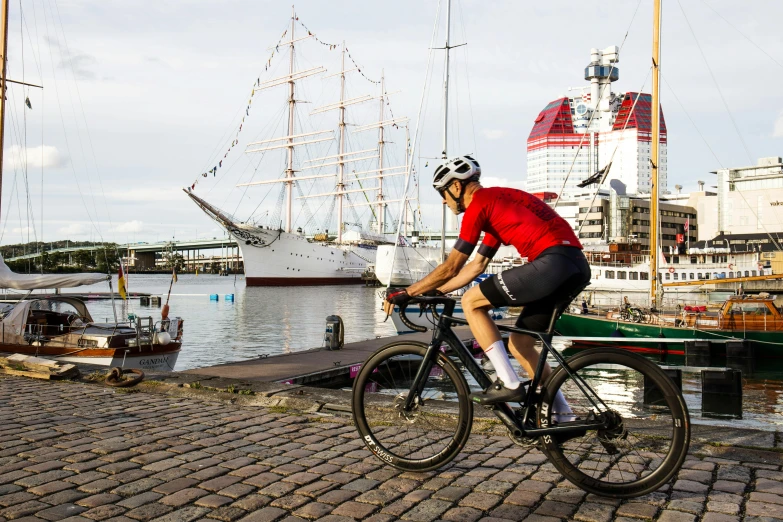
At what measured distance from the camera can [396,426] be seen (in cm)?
487

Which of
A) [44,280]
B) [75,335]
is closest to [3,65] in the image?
[44,280]

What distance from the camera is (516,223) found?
4215 millimetres

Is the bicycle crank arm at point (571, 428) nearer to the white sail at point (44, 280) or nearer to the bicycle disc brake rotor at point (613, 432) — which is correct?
the bicycle disc brake rotor at point (613, 432)

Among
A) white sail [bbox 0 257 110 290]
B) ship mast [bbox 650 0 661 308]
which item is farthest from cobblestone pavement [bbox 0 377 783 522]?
ship mast [bbox 650 0 661 308]

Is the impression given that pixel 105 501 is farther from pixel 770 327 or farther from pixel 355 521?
pixel 770 327

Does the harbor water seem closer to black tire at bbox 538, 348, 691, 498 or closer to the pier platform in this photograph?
the pier platform

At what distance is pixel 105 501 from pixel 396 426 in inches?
76.2

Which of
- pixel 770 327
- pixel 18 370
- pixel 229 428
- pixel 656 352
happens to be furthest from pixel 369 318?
pixel 229 428

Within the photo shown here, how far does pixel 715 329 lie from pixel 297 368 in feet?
50.7

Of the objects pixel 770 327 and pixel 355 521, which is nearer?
pixel 355 521

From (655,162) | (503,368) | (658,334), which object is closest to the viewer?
(503,368)

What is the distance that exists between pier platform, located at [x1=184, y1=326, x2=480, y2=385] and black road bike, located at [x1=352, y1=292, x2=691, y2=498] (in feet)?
19.4

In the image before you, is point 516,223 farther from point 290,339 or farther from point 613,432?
point 290,339

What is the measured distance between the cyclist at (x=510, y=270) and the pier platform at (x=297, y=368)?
633 centimetres
